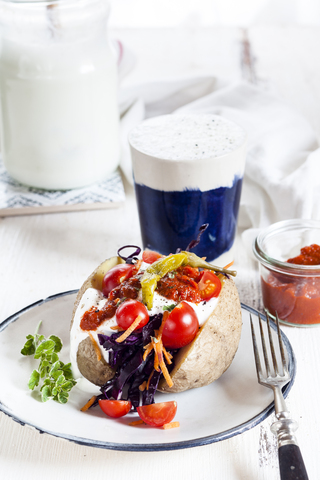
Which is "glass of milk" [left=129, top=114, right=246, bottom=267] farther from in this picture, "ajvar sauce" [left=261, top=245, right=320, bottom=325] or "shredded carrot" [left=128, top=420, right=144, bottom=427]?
"shredded carrot" [left=128, top=420, right=144, bottom=427]

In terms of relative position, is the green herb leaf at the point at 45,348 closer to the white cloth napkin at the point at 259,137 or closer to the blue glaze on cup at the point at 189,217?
the blue glaze on cup at the point at 189,217

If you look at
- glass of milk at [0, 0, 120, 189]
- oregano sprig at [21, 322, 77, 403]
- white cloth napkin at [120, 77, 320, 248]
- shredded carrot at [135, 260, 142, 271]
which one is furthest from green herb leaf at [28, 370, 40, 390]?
glass of milk at [0, 0, 120, 189]

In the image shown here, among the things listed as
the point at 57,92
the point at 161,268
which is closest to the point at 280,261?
the point at 161,268

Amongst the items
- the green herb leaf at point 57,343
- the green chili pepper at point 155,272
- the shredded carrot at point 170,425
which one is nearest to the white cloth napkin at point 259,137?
the green chili pepper at point 155,272

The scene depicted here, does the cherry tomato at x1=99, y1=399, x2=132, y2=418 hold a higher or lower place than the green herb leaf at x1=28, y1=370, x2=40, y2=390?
lower

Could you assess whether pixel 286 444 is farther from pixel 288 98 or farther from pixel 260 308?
pixel 288 98

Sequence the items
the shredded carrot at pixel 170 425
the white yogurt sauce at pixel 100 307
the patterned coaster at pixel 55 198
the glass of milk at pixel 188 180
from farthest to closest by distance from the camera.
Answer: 1. the patterned coaster at pixel 55 198
2. the glass of milk at pixel 188 180
3. the white yogurt sauce at pixel 100 307
4. the shredded carrot at pixel 170 425
